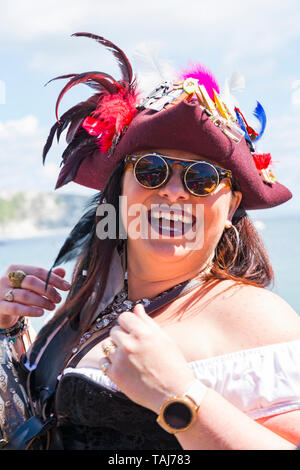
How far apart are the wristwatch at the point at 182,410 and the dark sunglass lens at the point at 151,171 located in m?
0.86

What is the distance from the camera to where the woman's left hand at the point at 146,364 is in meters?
1.37

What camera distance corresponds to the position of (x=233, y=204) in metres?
2.15

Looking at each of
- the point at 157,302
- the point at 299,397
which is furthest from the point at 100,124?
the point at 299,397

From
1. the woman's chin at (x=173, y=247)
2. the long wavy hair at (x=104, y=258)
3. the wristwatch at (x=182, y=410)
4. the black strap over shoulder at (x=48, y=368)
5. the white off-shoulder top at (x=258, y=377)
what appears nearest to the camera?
the wristwatch at (x=182, y=410)

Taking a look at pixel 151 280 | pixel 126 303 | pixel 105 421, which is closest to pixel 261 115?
pixel 151 280

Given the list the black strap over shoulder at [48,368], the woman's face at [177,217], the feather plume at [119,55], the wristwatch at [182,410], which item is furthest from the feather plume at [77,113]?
the wristwatch at [182,410]

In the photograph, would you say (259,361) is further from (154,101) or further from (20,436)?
(154,101)

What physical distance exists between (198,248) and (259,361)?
58 centimetres

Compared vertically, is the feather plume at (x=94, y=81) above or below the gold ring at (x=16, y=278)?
above

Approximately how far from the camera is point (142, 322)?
4.86 ft

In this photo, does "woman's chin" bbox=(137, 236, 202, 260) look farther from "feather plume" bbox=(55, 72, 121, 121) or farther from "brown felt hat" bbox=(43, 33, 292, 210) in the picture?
"feather plume" bbox=(55, 72, 121, 121)

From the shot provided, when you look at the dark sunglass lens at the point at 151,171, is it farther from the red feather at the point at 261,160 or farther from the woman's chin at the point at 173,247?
the red feather at the point at 261,160

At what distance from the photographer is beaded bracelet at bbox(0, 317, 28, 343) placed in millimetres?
2361

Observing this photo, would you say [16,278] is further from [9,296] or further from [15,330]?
[15,330]
